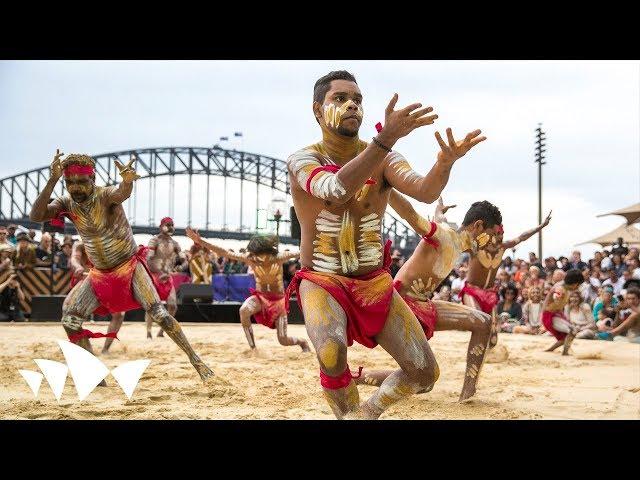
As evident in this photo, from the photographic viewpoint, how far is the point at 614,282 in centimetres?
1239

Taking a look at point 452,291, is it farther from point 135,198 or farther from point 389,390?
point 135,198

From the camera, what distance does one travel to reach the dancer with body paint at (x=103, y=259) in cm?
634

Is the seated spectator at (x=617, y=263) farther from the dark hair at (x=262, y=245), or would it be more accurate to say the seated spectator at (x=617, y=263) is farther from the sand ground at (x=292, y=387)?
the dark hair at (x=262, y=245)

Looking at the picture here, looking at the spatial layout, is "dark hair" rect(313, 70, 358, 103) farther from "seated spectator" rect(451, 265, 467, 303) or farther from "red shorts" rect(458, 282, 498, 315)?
"seated spectator" rect(451, 265, 467, 303)

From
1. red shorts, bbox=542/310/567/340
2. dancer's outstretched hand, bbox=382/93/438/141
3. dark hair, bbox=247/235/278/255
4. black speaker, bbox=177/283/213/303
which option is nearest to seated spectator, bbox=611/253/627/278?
red shorts, bbox=542/310/567/340

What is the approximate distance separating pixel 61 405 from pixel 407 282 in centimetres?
270

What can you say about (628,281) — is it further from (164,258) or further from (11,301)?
(11,301)

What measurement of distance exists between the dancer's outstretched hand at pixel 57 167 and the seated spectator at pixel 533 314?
9.31 m

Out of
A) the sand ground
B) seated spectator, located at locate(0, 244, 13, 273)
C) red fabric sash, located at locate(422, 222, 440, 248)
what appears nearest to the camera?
the sand ground

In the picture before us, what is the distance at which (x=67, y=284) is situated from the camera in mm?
15828

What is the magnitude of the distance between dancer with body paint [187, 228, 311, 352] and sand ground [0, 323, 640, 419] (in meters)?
0.33

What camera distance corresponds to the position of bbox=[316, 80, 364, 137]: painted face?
12.5ft

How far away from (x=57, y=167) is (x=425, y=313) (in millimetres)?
3133

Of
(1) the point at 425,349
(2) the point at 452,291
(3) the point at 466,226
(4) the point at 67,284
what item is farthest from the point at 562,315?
(4) the point at 67,284
